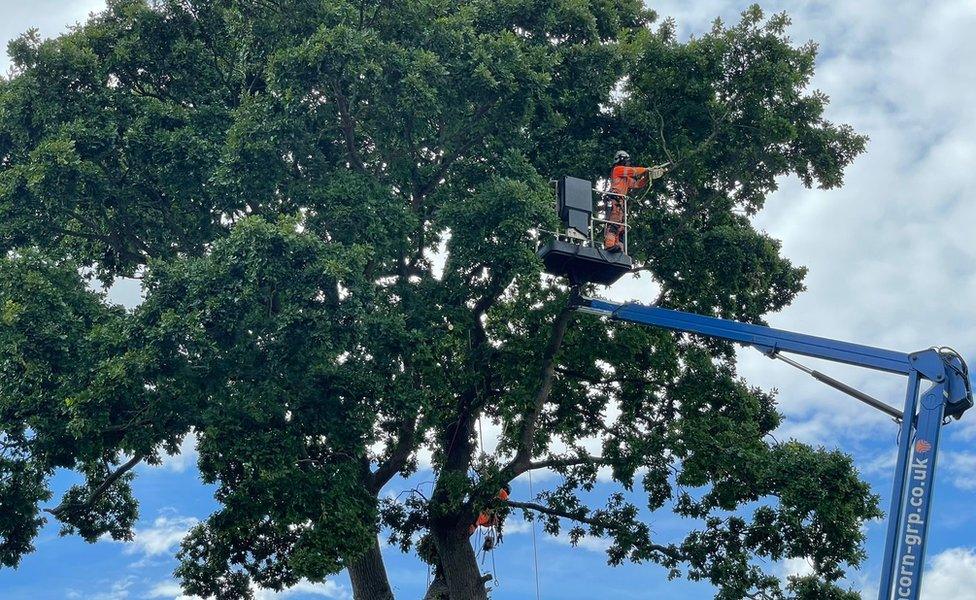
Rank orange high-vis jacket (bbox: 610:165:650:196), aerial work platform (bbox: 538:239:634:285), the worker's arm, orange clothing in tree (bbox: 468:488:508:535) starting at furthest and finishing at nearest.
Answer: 1. orange clothing in tree (bbox: 468:488:508:535)
2. orange high-vis jacket (bbox: 610:165:650:196)
3. the worker's arm
4. aerial work platform (bbox: 538:239:634:285)

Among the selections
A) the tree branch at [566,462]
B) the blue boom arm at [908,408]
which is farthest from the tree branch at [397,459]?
the blue boom arm at [908,408]

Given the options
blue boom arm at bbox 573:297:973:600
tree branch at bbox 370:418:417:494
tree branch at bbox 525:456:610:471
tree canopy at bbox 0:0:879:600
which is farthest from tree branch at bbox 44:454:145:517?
blue boom arm at bbox 573:297:973:600

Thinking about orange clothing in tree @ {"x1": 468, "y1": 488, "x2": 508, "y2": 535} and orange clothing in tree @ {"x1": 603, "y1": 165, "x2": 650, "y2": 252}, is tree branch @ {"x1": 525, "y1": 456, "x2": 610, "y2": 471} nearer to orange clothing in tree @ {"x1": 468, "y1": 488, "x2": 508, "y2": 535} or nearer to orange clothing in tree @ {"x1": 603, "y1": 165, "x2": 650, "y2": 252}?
orange clothing in tree @ {"x1": 468, "y1": 488, "x2": 508, "y2": 535}

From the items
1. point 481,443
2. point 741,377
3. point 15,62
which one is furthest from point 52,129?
point 741,377

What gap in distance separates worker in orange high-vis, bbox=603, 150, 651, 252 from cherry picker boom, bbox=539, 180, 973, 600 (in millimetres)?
579

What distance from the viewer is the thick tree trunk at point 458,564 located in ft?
62.7

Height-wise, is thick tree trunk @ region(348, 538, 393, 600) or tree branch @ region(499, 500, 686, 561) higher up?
tree branch @ region(499, 500, 686, 561)

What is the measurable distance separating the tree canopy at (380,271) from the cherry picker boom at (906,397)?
3.08 m

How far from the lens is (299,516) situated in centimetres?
1605

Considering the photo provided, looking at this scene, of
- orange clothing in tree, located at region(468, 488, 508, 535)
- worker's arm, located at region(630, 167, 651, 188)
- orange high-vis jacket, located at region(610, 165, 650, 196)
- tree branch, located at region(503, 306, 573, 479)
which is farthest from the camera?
orange clothing in tree, located at region(468, 488, 508, 535)

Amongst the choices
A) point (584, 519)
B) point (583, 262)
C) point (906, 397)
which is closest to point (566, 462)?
point (584, 519)

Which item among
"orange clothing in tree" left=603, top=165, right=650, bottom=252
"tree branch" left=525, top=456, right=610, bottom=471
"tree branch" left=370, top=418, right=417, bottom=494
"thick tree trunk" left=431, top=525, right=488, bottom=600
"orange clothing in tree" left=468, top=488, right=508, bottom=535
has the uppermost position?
"orange clothing in tree" left=603, top=165, right=650, bottom=252

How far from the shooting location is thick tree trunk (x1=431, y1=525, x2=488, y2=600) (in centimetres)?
1912

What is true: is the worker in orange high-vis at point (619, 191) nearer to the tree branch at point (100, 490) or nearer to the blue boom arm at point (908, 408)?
the blue boom arm at point (908, 408)
